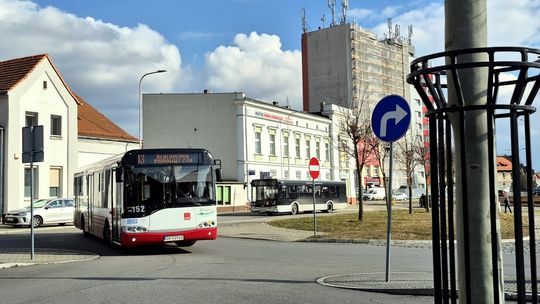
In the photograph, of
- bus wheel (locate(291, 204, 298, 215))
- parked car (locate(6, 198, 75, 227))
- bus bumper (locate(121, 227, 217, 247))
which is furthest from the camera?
bus wheel (locate(291, 204, 298, 215))

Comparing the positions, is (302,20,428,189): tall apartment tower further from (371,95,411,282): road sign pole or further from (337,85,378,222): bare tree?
(371,95,411,282): road sign pole

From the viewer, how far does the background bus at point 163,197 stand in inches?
601

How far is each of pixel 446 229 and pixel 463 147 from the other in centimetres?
61

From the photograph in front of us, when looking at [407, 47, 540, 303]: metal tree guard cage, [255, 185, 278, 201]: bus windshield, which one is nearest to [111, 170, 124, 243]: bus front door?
[407, 47, 540, 303]: metal tree guard cage

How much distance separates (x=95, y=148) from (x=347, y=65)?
6914 cm

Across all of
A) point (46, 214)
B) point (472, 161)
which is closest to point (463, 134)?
point (472, 161)

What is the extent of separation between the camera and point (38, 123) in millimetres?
37156

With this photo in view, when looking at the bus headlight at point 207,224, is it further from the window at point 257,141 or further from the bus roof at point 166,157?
the window at point 257,141

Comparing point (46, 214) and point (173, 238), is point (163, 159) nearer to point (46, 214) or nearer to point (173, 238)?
point (173, 238)

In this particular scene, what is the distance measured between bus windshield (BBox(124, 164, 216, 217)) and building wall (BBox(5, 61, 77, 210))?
893 inches

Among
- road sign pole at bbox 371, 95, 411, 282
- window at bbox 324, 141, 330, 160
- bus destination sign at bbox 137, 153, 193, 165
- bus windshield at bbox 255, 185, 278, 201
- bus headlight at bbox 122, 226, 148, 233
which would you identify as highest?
window at bbox 324, 141, 330, 160

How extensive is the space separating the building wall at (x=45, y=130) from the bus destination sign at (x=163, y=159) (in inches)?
890

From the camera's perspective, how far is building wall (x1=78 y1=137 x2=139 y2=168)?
41.7m

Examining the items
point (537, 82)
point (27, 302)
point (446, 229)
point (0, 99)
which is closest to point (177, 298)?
point (27, 302)
